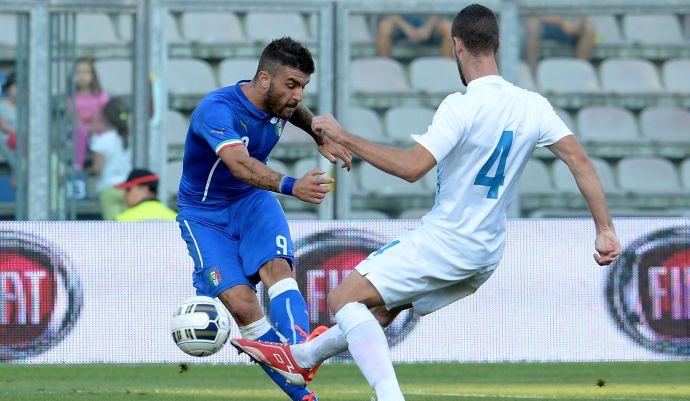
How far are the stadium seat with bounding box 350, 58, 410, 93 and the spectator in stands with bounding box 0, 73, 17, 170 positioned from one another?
361 cm

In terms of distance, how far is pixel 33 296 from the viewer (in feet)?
33.6

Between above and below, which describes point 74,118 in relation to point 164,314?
above

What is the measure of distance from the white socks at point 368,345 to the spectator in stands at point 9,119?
864 centimetres

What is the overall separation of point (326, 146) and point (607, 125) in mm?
9669

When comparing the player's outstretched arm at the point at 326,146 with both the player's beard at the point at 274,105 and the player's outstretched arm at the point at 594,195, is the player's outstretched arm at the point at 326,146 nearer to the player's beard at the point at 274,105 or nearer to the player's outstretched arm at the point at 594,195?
the player's beard at the point at 274,105

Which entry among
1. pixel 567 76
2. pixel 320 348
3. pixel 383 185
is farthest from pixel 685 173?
pixel 320 348

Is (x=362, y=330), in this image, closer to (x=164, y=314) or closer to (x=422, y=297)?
(x=422, y=297)

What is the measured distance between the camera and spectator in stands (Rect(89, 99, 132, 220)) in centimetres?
1373

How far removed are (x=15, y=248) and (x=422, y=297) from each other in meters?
5.30

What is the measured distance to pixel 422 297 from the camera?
587 cm

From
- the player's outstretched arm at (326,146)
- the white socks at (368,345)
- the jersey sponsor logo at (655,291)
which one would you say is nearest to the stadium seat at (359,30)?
the jersey sponsor logo at (655,291)

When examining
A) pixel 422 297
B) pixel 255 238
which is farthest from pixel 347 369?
pixel 422 297

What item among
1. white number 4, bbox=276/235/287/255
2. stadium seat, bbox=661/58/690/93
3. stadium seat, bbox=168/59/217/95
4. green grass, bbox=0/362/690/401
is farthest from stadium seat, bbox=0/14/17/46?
white number 4, bbox=276/235/287/255

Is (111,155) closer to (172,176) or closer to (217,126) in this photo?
(172,176)
